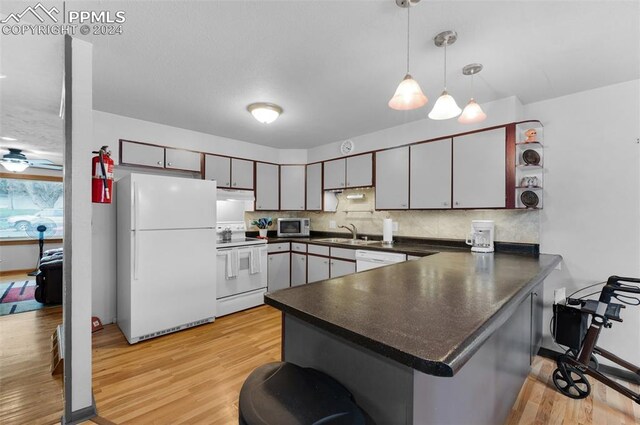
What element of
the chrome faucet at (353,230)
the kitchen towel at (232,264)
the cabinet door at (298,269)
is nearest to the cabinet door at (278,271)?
the cabinet door at (298,269)

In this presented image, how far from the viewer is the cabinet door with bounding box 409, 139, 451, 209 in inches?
118

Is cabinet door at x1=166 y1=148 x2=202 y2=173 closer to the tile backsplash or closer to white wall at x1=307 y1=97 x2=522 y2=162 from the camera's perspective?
the tile backsplash

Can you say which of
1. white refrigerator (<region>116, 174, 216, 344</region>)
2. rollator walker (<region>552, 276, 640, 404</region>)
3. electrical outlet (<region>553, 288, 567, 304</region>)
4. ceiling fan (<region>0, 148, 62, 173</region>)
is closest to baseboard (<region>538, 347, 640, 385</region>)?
rollator walker (<region>552, 276, 640, 404</region>)

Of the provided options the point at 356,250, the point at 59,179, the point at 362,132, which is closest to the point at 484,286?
the point at 356,250

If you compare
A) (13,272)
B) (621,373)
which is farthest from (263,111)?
(13,272)

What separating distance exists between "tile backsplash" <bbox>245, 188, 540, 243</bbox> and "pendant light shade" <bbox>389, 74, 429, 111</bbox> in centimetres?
201

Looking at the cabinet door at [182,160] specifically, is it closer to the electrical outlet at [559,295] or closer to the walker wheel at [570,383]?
the electrical outlet at [559,295]

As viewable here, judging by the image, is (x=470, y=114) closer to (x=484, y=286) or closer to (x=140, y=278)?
(x=484, y=286)

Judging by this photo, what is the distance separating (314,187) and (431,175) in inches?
74.2

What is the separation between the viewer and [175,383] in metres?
2.07

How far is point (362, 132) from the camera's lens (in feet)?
12.4

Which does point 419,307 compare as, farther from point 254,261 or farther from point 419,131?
point 254,261

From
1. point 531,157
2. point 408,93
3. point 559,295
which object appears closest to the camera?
point 408,93

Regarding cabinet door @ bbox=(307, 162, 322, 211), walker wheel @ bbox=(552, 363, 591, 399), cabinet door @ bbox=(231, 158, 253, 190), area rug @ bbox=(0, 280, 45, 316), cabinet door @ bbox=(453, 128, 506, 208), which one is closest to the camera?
walker wheel @ bbox=(552, 363, 591, 399)
